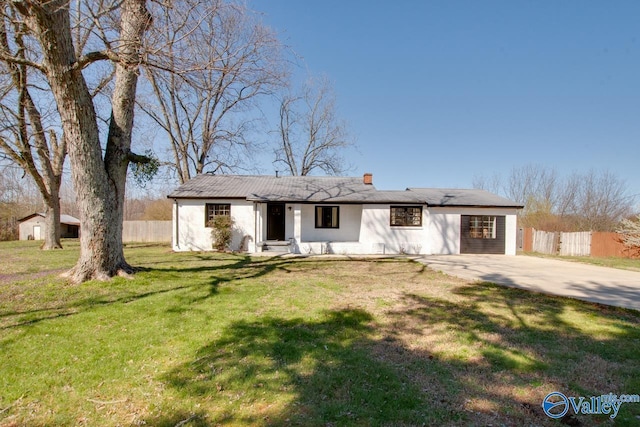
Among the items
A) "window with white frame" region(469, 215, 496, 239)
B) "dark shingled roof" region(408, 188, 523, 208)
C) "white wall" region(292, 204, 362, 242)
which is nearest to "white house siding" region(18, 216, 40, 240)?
"white wall" region(292, 204, 362, 242)

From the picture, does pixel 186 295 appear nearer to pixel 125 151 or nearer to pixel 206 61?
pixel 125 151

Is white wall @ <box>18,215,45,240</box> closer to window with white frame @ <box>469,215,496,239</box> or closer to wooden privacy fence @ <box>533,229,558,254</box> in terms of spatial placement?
window with white frame @ <box>469,215,496,239</box>

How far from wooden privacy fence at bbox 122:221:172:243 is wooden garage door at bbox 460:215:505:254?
63.5 ft

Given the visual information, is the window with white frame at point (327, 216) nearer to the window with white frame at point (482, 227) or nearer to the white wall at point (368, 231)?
the white wall at point (368, 231)

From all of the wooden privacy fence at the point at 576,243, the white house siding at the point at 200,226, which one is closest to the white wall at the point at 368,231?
the white house siding at the point at 200,226

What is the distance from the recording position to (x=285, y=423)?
8.06ft

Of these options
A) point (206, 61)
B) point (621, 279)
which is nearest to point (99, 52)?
point (206, 61)

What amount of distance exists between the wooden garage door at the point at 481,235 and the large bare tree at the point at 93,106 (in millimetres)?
14439

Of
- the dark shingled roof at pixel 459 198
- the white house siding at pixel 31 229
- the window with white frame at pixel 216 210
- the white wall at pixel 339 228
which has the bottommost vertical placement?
the white house siding at pixel 31 229

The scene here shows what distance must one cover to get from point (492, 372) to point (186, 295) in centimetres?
533

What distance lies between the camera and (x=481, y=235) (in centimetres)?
1559

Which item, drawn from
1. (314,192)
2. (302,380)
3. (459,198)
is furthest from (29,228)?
(459,198)

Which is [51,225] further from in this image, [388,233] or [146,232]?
[388,233]

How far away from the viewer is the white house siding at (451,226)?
15328 mm
